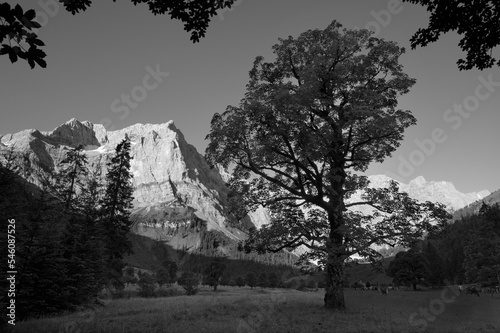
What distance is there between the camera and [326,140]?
58.3ft

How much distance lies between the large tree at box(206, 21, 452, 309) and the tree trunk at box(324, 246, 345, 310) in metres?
0.06

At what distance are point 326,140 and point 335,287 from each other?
334 inches

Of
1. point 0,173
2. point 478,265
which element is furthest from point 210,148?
point 478,265

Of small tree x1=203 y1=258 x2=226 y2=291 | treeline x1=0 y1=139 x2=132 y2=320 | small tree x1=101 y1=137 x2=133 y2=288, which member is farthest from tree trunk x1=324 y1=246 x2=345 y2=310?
small tree x1=203 y1=258 x2=226 y2=291

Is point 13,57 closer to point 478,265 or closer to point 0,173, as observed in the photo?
point 0,173

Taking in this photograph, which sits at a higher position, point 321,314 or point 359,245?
point 359,245

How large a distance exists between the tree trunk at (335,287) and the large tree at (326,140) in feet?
0.18

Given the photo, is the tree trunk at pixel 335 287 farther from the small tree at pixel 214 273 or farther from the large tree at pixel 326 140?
the small tree at pixel 214 273

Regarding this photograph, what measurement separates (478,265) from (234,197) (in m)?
63.0

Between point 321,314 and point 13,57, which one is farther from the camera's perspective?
point 321,314

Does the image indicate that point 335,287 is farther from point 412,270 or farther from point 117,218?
point 412,270

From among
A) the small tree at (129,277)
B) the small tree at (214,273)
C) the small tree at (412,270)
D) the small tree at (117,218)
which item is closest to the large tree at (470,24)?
the small tree at (117,218)

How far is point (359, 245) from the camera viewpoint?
1597cm

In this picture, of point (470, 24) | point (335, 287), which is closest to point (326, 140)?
point (335, 287)
